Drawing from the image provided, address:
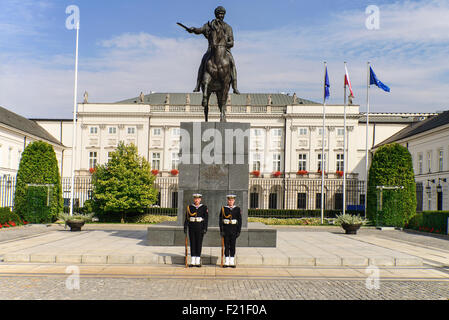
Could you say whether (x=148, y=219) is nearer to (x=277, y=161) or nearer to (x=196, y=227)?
(x=196, y=227)

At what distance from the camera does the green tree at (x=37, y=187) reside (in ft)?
87.7

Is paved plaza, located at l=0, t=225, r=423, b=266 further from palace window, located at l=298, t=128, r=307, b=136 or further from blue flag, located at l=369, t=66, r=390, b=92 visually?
palace window, located at l=298, t=128, r=307, b=136

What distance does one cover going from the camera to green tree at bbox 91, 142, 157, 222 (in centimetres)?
3228

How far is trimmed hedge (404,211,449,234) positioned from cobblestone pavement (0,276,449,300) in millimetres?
16642

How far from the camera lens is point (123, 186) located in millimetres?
32719

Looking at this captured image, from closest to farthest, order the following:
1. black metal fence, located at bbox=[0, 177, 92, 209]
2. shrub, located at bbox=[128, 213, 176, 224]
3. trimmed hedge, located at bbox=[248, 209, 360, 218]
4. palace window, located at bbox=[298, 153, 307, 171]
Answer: black metal fence, located at bbox=[0, 177, 92, 209], shrub, located at bbox=[128, 213, 176, 224], trimmed hedge, located at bbox=[248, 209, 360, 218], palace window, located at bbox=[298, 153, 307, 171]

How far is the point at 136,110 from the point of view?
207 ft

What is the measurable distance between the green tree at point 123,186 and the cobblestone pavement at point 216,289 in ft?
77.3

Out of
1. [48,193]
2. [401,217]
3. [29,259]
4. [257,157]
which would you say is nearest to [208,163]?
[29,259]

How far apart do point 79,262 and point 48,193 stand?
671 inches

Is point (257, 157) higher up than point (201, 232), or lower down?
higher up

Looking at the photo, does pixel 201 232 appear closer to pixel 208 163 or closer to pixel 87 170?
pixel 208 163

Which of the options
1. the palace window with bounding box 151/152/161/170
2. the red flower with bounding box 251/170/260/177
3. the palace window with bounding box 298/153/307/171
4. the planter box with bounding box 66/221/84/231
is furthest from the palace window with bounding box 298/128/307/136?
the planter box with bounding box 66/221/84/231

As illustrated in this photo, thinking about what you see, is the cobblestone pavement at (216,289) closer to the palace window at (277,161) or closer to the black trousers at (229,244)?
the black trousers at (229,244)
